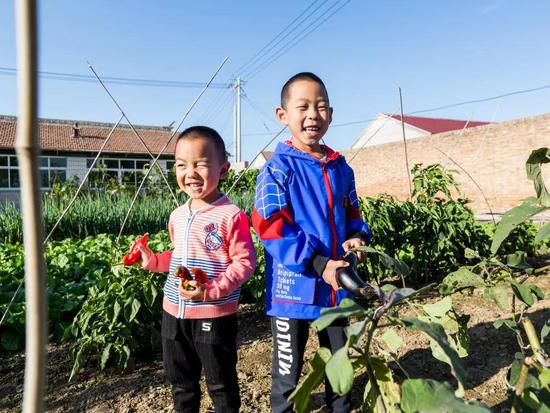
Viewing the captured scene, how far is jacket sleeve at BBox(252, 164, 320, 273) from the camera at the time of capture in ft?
4.88

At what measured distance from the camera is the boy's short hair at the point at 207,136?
64.3 inches

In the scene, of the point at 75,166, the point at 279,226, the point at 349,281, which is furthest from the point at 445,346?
the point at 75,166

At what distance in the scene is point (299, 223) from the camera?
160 cm

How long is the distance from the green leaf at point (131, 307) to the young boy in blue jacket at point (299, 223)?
34.7 inches

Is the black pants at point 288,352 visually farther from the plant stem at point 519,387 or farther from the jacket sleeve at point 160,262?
the plant stem at point 519,387

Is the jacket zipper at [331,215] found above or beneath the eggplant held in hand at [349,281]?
above

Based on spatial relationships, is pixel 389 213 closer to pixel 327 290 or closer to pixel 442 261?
pixel 442 261

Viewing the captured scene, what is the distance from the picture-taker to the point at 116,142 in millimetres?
21516

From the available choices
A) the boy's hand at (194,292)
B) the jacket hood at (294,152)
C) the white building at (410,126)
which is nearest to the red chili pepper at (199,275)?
the boy's hand at (194,292)

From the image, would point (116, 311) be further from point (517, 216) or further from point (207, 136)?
point (517, 216)

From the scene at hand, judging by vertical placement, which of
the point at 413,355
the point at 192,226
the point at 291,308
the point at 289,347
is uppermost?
the point at 192,226

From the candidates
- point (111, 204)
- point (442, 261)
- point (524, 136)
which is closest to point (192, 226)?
point (442, 261)

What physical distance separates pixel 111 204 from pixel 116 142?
50.5 ft

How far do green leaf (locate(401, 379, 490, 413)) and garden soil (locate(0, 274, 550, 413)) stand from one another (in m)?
1.57
